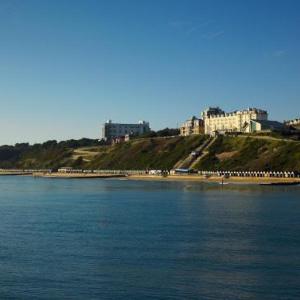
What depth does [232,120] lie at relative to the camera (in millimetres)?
169125

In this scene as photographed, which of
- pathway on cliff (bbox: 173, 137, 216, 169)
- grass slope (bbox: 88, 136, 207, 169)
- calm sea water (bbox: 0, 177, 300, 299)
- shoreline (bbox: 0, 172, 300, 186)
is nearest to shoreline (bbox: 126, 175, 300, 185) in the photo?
shoreline (bbox: 0, 172, 300, 186)

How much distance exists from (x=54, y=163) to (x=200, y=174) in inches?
2837

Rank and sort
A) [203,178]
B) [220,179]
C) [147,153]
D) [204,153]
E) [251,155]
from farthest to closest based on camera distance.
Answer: [147,153] < [204,153] < [251,155] < [203,178] < [220,179]

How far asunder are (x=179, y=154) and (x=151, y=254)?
372ft

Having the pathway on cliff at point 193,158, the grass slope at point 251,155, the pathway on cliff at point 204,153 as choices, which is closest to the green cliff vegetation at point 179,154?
the grass slope at point 251,155

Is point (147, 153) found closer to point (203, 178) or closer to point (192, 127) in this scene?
point (192, 127)

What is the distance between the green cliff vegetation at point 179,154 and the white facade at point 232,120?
13454mm

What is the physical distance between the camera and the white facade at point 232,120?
160m

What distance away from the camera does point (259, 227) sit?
41219 millimetres

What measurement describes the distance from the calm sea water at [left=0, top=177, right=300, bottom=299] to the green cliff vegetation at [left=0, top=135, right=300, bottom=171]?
6593 cm

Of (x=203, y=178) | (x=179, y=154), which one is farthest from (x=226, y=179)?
(x=179, y=154)

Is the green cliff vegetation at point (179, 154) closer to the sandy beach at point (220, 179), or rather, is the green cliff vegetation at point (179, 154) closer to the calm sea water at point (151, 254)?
the sandy beach at point (220, 179)

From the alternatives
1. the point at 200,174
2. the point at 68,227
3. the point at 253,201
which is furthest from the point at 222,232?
the point at 200,174

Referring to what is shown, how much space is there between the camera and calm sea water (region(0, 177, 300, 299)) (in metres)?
24.5
